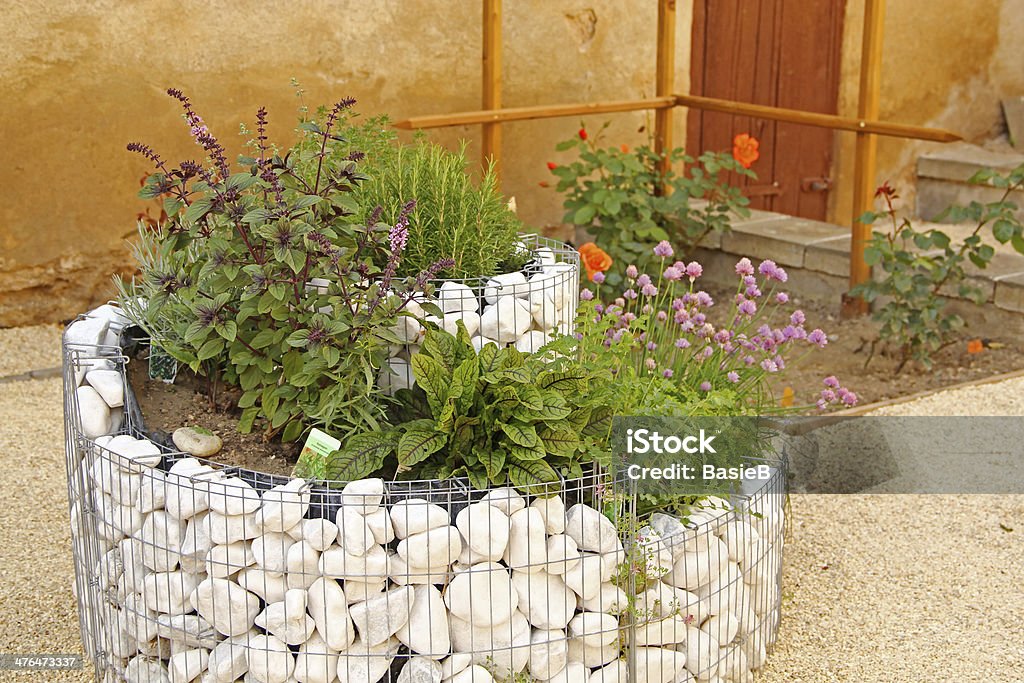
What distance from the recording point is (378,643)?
262 cm

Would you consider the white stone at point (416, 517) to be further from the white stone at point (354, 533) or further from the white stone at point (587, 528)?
the white stone at point (587, 528)

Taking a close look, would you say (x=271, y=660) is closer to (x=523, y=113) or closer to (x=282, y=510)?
(x=282, y=510)

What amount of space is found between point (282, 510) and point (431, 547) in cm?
32

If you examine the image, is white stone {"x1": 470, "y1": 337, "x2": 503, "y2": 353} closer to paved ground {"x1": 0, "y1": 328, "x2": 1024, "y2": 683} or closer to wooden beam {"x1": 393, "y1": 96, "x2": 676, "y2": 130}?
paved ground {"x1": 0, "y1": 328, "x2": 1024, "y2": 683}

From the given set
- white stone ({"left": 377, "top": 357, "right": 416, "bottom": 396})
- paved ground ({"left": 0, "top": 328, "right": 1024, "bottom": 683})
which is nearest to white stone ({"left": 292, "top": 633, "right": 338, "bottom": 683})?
white stone ({"left": 377, "top": 357, "right": 416, "bottom": 396})

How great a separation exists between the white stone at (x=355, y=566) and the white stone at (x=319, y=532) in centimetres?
2

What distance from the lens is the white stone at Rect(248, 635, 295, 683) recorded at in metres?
2.63

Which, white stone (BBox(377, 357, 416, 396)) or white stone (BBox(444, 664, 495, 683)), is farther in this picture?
white stone (BBox(377, 357, 416, 396))

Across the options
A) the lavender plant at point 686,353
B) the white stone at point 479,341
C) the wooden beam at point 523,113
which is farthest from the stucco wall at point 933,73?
the white stone at point 479,341

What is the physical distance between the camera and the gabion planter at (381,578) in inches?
102

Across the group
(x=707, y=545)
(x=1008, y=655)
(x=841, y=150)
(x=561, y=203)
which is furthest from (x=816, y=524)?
(x=841, y=150)

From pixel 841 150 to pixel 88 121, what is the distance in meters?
4.56

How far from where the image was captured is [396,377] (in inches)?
121

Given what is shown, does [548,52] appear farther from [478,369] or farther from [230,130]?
[478,369]
